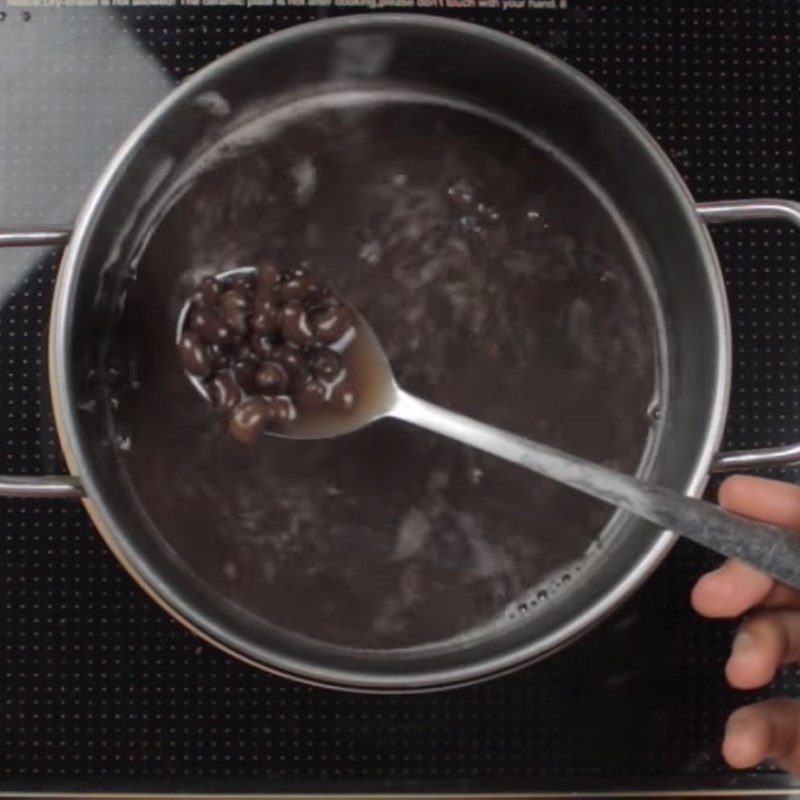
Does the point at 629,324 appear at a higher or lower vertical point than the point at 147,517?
higher

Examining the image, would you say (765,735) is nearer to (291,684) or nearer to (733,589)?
(733,589)

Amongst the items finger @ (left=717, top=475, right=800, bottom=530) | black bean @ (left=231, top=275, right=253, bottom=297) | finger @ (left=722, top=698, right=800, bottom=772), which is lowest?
finger @ (left=722, top=698, right=800, bottom=772)

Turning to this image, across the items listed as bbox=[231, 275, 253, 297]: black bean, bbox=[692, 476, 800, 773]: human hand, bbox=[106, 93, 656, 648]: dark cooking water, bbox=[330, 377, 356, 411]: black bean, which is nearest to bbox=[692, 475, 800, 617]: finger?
bbox=[692, 476, 800, 773]: human hand

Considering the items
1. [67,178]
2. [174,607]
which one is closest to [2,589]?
[174,607]

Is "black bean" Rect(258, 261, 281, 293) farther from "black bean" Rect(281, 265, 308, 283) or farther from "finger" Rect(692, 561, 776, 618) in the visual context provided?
"finger" Rect(692, 561, 776, 618)

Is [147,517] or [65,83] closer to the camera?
[147,517]

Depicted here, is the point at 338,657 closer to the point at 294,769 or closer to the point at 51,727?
the point at 294,769

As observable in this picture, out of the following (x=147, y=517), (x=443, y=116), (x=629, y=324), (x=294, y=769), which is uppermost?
(x=443, y=116)
